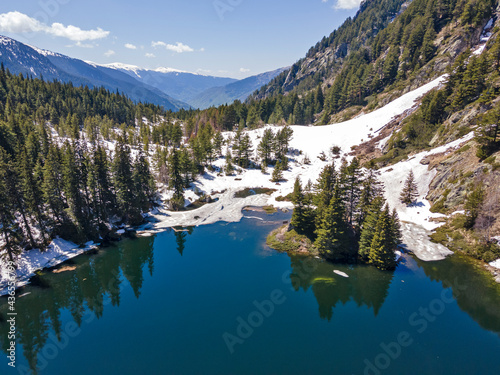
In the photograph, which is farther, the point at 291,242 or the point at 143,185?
the point at 143,185

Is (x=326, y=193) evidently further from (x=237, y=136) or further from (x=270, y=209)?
(x=237, y=136)

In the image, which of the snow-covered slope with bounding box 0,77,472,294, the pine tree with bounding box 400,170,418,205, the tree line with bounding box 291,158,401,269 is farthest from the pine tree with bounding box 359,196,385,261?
the pine tree with bounding box 400,170,418,205

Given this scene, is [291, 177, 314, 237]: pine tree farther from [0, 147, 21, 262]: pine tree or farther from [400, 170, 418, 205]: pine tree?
[0, 147, 21, 262]: pine tree

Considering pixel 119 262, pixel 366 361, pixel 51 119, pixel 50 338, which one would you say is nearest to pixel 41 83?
pixel 51 119

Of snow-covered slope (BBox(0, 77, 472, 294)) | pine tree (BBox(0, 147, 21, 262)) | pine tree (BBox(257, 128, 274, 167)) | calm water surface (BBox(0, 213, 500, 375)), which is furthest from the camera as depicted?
pine tree (BBox(257, 128, 274, 167))

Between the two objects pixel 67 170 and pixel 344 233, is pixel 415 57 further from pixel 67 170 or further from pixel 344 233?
pixel 67 170

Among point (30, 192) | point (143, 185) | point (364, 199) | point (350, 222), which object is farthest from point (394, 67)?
point (30, 192)

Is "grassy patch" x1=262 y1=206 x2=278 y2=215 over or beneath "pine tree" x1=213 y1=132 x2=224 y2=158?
beneath

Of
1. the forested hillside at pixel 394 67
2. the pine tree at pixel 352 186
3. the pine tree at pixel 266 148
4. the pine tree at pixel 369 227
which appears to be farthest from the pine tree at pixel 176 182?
the forested hillside at pixel 394 67

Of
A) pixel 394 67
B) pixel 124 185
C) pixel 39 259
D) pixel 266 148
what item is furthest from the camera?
pixel 394 67

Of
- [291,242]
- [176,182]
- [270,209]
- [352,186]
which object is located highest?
[352,186]
